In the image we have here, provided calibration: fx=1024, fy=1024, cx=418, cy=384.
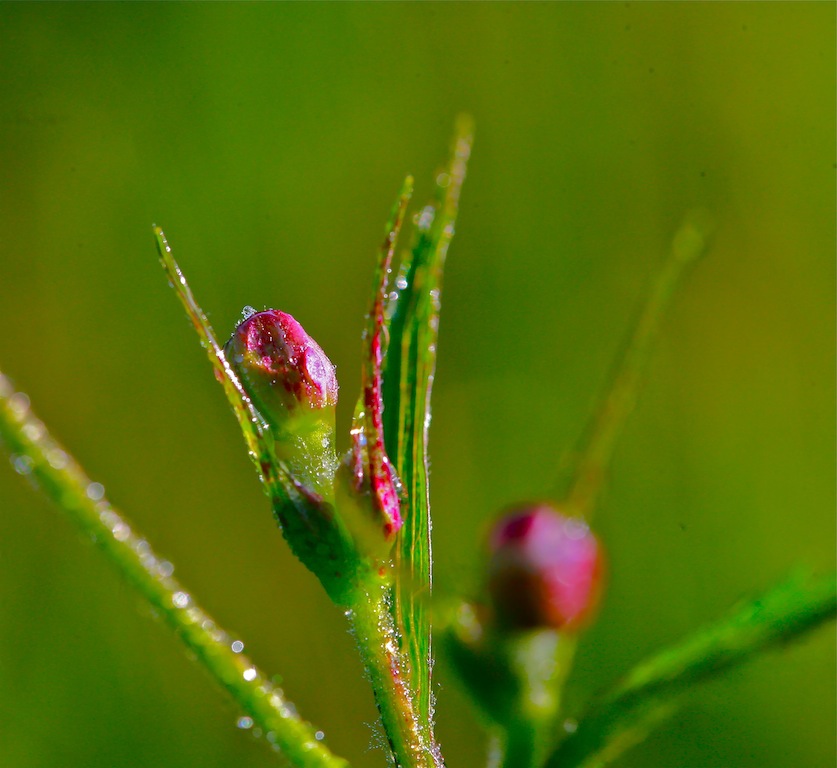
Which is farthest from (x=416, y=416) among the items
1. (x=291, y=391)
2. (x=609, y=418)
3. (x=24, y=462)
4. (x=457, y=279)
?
(x=457, y=279)

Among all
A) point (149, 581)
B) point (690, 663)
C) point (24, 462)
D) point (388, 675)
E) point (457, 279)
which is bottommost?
point (690, 663)

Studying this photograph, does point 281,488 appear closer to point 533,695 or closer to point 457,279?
point 533,695

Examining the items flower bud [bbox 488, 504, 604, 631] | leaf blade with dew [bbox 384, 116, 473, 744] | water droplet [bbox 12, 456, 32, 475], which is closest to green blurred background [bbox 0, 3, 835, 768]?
flower bud [bbox 488, 504, 604, 631]

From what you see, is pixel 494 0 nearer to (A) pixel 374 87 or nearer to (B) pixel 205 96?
(A) pixel 374 87

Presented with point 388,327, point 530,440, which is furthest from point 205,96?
point 388,327

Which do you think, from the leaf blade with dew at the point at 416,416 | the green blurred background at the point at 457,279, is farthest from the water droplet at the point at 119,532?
the green blurred background at the point at 457,279

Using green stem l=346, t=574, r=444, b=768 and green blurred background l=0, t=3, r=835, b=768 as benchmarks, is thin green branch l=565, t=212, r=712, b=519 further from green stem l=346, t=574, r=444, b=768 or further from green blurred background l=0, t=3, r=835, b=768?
green blurred background l=0, t=3, r=835, b=768
